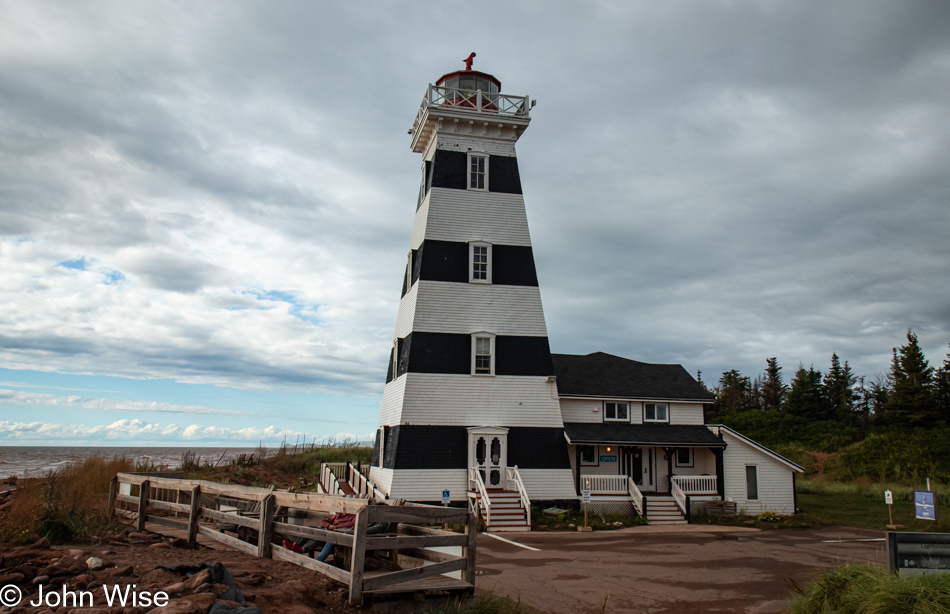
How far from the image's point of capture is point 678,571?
14.5 meters

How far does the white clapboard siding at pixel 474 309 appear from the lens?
1032 inches

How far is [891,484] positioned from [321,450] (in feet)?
134

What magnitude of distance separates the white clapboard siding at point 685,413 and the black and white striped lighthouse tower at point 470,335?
6.58 meters

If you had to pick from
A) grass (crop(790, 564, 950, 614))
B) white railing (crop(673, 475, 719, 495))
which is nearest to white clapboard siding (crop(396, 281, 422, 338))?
white railing (crop(673, 475, 719, 495))

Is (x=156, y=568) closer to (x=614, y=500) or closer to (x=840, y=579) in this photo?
(x=840, y=579)

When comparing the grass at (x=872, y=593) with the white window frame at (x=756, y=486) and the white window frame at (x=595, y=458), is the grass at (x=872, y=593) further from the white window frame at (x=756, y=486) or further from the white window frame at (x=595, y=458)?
the white window frame at (x=756, y=486)

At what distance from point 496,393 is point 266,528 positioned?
17190 mm

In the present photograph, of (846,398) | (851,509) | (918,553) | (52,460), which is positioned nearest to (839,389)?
(846,398)

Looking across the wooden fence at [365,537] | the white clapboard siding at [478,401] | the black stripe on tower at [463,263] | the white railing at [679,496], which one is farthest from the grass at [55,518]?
the white railing at [679,496]

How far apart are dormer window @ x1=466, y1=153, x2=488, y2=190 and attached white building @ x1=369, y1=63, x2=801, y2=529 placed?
2.3 inches

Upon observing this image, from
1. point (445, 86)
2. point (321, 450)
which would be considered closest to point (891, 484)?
point (445, 86)

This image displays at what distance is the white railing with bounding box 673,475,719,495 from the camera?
90.9 ft

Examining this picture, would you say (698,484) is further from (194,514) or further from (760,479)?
(194,514)

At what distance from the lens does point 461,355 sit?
26125mm
